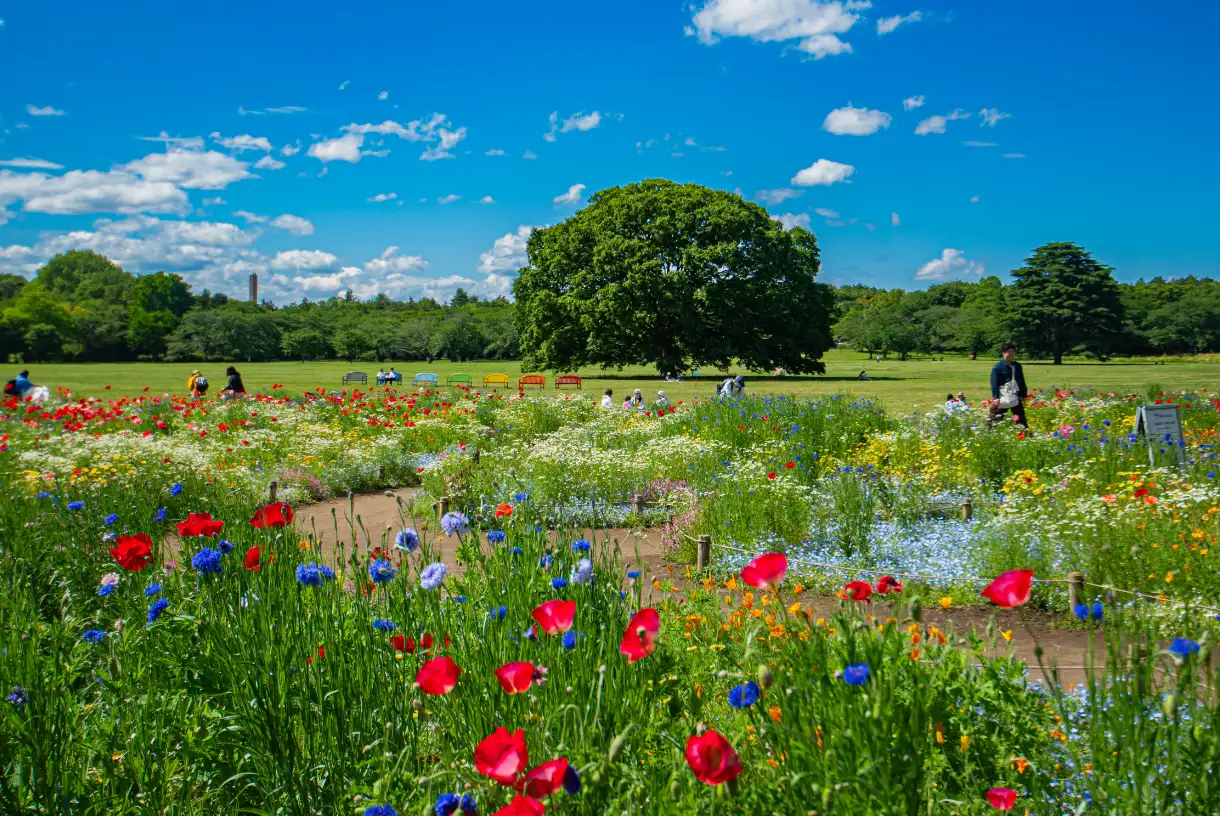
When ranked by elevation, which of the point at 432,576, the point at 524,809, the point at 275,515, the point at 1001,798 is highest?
the point at 275,515

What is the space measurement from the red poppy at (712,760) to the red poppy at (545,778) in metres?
0.26

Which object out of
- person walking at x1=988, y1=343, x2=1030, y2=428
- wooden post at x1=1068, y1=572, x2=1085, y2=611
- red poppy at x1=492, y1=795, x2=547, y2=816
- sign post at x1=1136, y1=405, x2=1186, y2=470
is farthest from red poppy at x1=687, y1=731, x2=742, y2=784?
person walking at x1=988, y1=343, x2=1030, y2=428

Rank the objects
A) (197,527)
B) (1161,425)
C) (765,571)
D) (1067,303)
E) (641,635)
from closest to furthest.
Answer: (765,571) → (641,635) → (197,527) → (1161,425) → (1067,303)

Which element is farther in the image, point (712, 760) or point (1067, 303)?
point (1067, 303)

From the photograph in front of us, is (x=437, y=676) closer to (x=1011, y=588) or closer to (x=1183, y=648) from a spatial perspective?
(x=1011, y=588)

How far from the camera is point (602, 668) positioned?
1898mm

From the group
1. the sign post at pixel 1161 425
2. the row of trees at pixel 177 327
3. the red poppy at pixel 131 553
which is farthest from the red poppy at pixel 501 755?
the row of trees at pixel 177 327

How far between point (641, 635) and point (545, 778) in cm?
70

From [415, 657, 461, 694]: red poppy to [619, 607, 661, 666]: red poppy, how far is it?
0.45 m

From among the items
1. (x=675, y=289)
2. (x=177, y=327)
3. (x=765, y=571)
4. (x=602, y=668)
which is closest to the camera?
(x=602, y=668)

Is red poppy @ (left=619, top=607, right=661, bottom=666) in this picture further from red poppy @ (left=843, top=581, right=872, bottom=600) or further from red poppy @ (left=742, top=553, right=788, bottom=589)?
red poppy @ (left=843, top=581, right=872, bottom=600)

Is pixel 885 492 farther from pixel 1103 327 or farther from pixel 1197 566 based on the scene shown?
pixel 1103 327

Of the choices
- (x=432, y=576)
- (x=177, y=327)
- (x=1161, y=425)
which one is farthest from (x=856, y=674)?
(x=177, y=327)

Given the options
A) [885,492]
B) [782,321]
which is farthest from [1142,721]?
[782,321]
